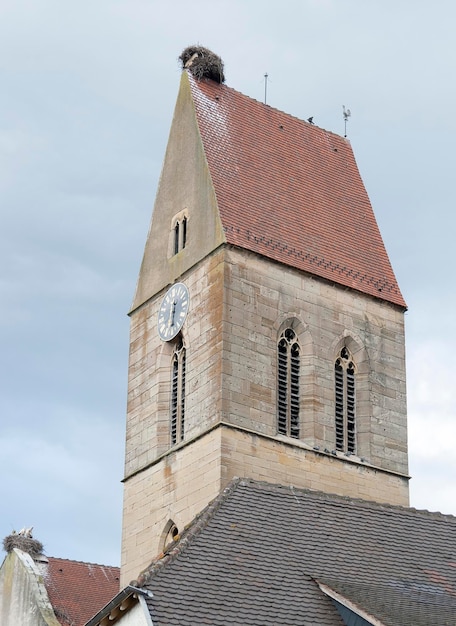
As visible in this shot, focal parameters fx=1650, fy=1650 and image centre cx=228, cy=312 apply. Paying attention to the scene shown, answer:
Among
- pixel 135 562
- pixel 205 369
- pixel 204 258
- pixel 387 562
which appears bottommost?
pixel 387 562

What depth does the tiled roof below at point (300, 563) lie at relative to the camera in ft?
80.7

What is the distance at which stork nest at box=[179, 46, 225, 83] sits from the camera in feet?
140

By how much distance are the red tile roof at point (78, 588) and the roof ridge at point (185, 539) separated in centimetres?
1358

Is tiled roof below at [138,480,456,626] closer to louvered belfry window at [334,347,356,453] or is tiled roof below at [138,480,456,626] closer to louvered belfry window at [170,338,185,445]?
louvered belfry window at [334,347,356,453]

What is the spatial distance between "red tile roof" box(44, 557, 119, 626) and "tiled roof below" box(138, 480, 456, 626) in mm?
13370

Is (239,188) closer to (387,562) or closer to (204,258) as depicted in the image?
(204,258)

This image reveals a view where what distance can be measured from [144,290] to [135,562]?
23.7ft

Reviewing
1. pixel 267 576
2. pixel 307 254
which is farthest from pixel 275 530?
pixel 307 254

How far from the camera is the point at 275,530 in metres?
27.6

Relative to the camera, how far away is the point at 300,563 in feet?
87.4

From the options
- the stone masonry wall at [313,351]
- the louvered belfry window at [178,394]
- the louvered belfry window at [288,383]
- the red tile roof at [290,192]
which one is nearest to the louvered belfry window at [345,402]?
the stone masonry wall at [313,351]

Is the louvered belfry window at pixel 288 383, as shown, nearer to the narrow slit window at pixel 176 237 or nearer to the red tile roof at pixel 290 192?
the red tile roof at pixel 290 192

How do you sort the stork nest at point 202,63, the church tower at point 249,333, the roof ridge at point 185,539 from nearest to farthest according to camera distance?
1. the roof ridge at point 185,539
2. the church tower at point 249,333
3. the stork nest at point 202,63

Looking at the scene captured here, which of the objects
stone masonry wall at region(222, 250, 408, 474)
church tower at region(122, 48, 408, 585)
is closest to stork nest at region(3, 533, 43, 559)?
church tower at region(122, 48, 408, 585)
